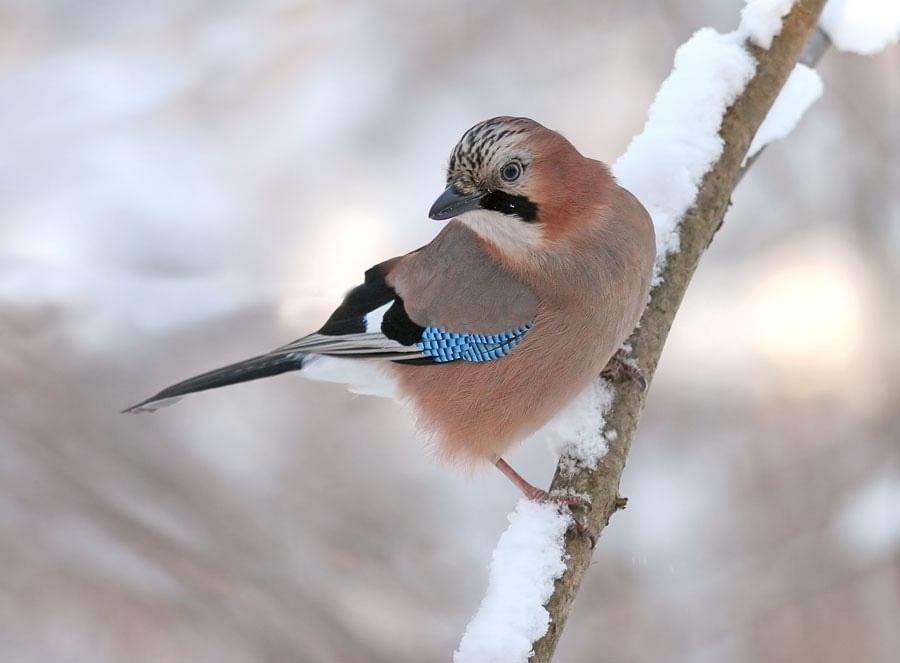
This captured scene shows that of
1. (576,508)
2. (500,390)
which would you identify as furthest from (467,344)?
(576,508)

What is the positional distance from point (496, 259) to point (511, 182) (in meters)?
0.26

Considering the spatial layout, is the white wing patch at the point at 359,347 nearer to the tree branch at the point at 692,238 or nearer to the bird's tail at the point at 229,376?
the bird's tail at the point at 229,376

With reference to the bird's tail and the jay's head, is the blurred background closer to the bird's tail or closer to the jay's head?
the bird's tail

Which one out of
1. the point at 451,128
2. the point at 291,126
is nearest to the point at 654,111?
the point at 451,128

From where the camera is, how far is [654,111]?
8.95 ft

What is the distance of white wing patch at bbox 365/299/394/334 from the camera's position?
2.68 meters

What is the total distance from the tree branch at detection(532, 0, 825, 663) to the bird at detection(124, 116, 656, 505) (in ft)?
0.26

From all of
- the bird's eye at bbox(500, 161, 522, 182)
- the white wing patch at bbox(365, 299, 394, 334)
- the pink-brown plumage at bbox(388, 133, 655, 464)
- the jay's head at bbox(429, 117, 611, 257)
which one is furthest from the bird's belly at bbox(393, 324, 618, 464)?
the bird's eye at bbox(500, 161, 522, 182)

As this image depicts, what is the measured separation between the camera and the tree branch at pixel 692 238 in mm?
2211

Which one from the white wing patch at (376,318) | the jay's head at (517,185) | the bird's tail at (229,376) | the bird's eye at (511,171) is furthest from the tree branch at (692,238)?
the bird's tail at (229,376)

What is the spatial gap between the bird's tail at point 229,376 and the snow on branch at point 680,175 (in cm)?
72

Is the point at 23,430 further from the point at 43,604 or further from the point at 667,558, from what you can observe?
the point at 667,558

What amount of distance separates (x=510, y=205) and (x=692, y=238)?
0.48m

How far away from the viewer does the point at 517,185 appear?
2.32m
